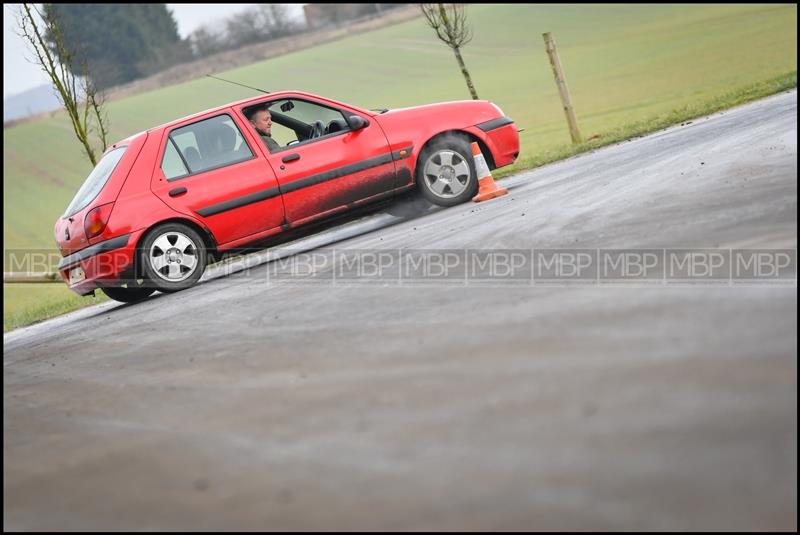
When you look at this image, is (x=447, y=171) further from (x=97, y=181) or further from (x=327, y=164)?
(x=97, y=181)

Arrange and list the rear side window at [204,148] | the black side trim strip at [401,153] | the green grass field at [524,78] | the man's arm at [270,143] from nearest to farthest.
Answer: the rear side window at [204,148]
the man's arm at [270,143]
the black side trim strip at [401,153]
the green grass field at [524,78]

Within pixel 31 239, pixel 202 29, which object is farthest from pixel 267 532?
pixel 202 29

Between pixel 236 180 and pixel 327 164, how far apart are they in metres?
0.95

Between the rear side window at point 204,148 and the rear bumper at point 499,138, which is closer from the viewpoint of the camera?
the rear side window at point 204,148

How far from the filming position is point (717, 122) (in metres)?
14.5

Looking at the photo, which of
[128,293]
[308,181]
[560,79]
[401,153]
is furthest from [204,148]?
[560,79]

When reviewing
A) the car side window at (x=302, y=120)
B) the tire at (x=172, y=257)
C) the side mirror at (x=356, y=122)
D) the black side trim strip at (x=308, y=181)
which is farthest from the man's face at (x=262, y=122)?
the tire at (x=172, y=257)

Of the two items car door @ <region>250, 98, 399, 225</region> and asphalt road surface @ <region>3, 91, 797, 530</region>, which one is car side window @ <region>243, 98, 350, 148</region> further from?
asphalt road surface @ <region>3, 91, 797, 530</region>

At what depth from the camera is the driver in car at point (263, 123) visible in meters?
11.4

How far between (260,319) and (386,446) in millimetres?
3788

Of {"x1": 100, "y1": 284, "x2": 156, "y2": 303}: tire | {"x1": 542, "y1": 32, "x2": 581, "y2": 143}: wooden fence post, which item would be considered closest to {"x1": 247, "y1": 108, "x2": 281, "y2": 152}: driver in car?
{"x1": 100, "y1": 284, "x2": 156, "y2": 303}: tire

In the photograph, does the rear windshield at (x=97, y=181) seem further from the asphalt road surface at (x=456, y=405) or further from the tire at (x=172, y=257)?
the asphalt road surface at (x=456, y=405)

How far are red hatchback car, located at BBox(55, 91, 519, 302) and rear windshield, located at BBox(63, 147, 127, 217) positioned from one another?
18 mm

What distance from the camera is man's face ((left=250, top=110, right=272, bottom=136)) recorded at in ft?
37.5
